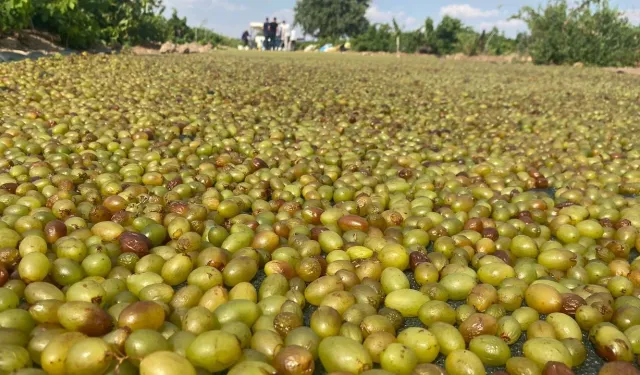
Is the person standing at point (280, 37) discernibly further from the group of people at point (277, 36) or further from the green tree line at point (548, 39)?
the green tree line at point (548, 39)

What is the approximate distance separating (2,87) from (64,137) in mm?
4897

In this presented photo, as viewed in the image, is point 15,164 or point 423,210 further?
point 15,164

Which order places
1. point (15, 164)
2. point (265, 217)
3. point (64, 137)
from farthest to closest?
1. point (64, 137)
2. point (15, 164)
3. point (265, 217)

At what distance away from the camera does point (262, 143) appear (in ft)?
23.0

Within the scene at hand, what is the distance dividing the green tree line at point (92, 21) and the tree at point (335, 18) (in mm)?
38298

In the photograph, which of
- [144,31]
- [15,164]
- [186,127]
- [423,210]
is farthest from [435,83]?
[144,31]

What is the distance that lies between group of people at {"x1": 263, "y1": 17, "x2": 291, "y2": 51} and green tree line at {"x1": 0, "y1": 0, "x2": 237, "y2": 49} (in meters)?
8.51

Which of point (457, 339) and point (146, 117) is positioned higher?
point (146, 117)

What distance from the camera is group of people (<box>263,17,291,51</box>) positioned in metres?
45.2

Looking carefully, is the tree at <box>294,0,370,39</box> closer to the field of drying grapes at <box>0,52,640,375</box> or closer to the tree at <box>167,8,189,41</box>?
the tree at <box>167,8,189,41</box>

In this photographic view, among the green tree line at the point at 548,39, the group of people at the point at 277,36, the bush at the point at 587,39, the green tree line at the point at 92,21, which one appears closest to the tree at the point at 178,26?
the green tree line at the point at 92,21

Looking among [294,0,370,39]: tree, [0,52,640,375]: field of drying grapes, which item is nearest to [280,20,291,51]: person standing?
[294,0,370,39]: tree

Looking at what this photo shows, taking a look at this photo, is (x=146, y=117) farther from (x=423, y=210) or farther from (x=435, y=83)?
(x=435, y=83)

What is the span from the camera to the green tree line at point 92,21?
18.1 m
